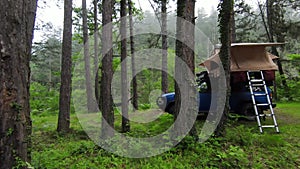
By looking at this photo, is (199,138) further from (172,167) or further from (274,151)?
(274,151)

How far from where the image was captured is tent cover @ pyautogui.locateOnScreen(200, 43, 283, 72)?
705cm

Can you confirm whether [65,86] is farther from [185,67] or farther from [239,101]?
[239,101]

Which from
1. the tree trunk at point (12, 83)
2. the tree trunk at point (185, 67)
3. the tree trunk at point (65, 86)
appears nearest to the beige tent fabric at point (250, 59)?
the tree trunk at point (185, 67)

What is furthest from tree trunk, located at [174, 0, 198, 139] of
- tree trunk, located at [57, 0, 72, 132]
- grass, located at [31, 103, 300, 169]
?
tree trunk, located at [57, 0, 72, 132]

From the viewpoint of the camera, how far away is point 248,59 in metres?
7.23

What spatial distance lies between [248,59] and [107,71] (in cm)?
429

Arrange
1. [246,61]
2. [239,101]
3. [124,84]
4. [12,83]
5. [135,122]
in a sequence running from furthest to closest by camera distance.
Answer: [135,122] < [239,101] < [246,61] < [124,84] < [12,83]

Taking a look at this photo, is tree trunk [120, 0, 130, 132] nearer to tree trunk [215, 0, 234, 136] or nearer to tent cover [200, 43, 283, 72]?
tent cover [200, 43, 283, 72]

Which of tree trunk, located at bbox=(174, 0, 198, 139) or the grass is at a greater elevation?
tree trunk, located at bbox=(174, 0, 198, 139)

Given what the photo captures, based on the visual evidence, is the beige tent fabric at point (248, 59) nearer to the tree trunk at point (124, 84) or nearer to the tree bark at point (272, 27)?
the tree trunk at point (124, 84)

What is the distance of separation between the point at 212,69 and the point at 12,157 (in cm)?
569

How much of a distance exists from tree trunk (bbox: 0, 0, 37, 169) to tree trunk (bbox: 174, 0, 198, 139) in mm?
2883

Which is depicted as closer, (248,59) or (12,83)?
(12,83)

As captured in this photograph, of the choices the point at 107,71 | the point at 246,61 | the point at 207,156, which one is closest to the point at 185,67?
the point at 207,156
